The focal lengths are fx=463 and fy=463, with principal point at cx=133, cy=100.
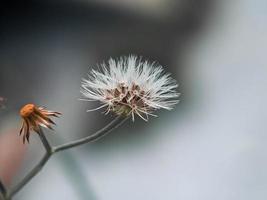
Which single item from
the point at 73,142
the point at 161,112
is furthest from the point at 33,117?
the point at 161,112

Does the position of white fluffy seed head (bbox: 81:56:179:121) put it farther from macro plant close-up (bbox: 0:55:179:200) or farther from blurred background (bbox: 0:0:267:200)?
blurred background (bbox: 0:0:267:200)

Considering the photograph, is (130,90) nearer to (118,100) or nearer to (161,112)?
(118,100)

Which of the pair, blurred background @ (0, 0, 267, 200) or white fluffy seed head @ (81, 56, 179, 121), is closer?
white fluffy seed head @ (81, 56, 179, 121)

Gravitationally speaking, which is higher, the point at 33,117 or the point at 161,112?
the point at 33,117

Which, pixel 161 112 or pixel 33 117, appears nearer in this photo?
pixel 33 117

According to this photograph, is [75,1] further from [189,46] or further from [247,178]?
[247,178]

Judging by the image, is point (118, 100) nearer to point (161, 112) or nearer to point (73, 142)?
point (73, 142)

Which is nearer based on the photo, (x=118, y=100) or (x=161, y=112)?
(x=118, y=100)

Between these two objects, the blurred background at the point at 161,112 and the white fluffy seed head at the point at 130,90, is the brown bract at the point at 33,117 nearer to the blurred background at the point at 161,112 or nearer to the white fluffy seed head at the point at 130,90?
the white fluffy seed head at the point at 130,90

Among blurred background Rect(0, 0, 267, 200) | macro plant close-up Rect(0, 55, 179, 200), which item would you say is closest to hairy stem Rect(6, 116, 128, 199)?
macro plant close-up Rect(0, 55, 179, 200)

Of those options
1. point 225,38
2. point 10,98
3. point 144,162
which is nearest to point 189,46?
point 225,38
